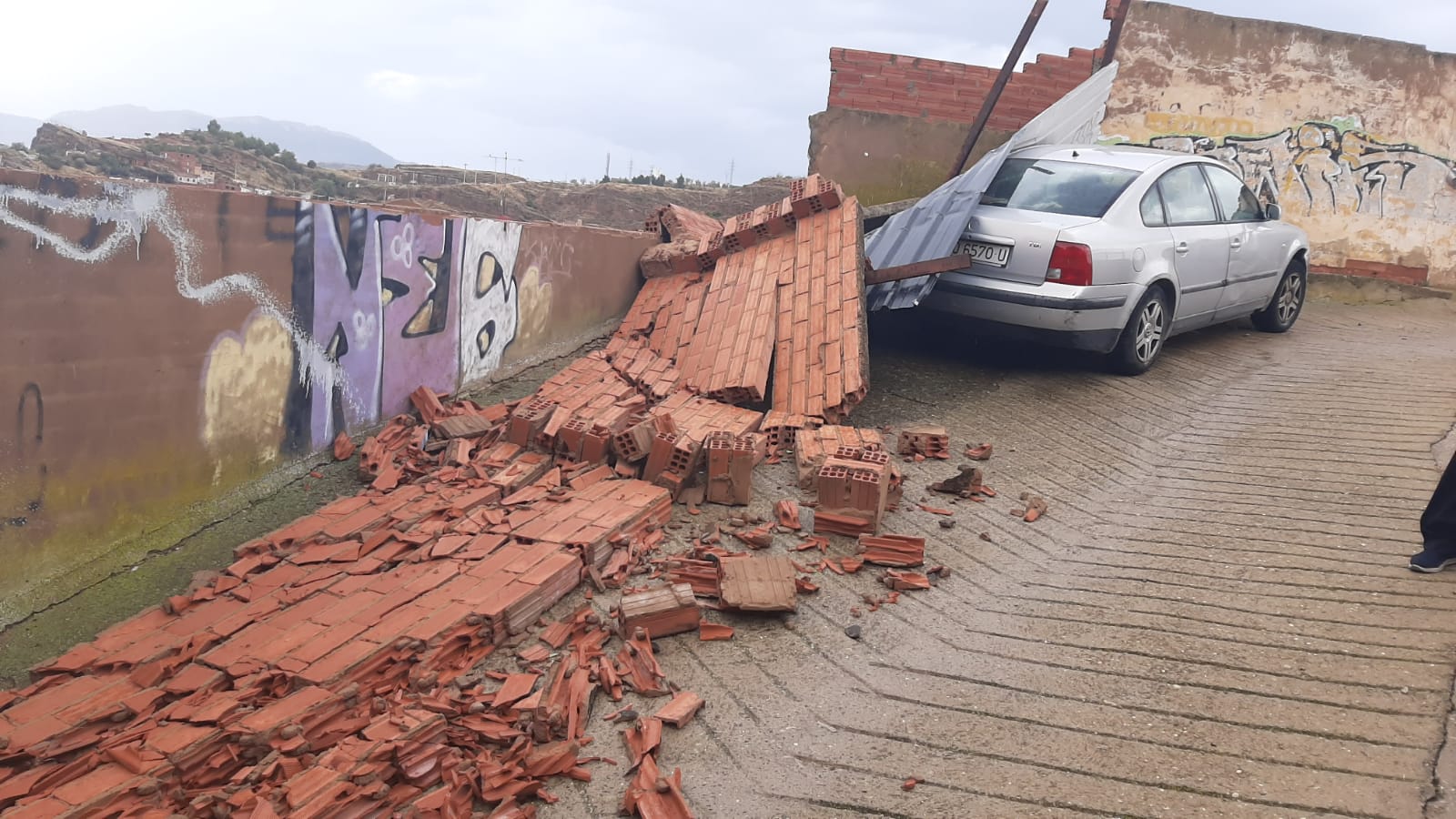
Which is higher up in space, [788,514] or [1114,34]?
[1114,34]

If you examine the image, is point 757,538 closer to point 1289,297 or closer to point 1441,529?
point 1441,529

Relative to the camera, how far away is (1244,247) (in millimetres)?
8656

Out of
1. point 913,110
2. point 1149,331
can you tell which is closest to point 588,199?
point 913,110

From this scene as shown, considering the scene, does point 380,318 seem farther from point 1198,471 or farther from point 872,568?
point 1198,471

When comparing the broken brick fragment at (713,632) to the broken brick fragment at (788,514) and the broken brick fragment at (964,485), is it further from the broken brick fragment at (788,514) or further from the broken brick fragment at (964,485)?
the broken brick fragment at (964,485)

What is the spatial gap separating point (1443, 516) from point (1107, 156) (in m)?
4.56

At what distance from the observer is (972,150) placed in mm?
12289

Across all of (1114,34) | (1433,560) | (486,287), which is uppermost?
(1114,34)

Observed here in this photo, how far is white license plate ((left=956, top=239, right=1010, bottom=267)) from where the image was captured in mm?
7312

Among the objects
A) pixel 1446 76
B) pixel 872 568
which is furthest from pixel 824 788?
pixel 1446 76

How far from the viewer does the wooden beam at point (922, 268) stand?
24.0 feet

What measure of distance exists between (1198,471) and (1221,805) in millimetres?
3517

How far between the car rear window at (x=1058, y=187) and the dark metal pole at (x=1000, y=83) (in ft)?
10.8

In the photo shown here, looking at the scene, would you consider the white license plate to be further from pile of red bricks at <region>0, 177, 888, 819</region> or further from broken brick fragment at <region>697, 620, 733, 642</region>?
broken brick fragment at <region>697, 620, 733, 642</region>
